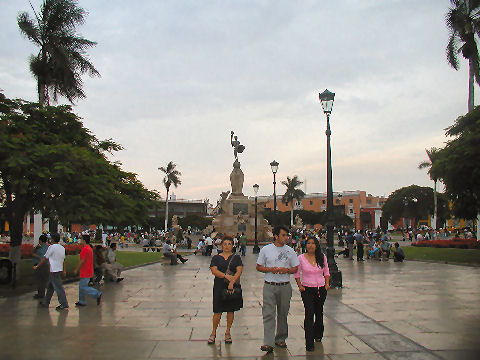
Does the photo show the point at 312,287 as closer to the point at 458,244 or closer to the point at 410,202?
the point at 458,244

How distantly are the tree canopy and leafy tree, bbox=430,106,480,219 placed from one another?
13327 millimetres

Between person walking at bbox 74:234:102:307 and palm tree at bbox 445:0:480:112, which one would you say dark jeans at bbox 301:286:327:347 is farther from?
palm tree at bbox 445:0:480:112

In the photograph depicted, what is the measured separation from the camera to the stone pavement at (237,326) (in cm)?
579

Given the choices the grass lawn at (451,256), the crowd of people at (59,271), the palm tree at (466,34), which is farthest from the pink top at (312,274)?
the palm tree at (466,34)

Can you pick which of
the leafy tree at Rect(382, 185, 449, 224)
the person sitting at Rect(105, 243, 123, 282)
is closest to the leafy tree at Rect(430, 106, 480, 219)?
the person sitting at Rect(105, 243, 123, 282)

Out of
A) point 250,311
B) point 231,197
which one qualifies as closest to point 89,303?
point 250,311

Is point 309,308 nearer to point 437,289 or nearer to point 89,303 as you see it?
point 89,303

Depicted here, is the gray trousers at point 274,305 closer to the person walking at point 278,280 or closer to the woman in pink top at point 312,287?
the person walking at point 278,280

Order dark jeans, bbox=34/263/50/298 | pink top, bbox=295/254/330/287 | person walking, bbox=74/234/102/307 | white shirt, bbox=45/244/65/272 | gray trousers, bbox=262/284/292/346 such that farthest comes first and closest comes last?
dark jeans, bbox=34/263/50/298, person walking, bbox=74/234/102/307, white shirt, bbox=45/244/65/272, pink top, bbox=295/254/330/287, gray trousers, bbox=262/284/292/346

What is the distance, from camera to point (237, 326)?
7438mm

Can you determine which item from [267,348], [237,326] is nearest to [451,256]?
[237,326]

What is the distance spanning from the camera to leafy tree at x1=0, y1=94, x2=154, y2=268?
11.5m

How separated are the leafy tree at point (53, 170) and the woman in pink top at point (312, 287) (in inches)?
Answer: 288

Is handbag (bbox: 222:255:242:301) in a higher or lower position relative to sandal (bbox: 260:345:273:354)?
higher
